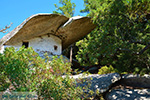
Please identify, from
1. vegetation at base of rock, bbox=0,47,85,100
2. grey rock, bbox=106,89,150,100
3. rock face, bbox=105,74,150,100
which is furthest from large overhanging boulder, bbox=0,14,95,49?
vegetation at base of rock, bbox=0,47,85,100

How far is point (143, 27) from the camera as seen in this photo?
8922mm

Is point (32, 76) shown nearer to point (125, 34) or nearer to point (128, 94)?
point (128, 94)

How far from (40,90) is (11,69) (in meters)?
0.90

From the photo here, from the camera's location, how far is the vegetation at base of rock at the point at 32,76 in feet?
11.2

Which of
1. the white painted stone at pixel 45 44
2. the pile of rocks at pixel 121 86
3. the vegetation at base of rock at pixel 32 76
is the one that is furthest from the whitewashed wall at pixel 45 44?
the vegetation at base of rock at pixel 32 76

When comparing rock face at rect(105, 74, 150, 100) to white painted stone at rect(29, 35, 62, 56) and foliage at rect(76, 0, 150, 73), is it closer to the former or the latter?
foliage at rect(76, 0, 150, 73)

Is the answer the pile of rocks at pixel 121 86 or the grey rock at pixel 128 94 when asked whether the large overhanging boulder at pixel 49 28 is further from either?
the grey rock at pixel 128 94

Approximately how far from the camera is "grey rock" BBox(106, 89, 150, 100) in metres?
6.63

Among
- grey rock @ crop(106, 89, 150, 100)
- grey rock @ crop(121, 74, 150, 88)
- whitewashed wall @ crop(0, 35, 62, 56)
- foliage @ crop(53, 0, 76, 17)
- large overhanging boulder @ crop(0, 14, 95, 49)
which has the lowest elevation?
grey rock @ crop(106, 89, 150, 100)

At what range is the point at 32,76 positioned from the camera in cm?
357

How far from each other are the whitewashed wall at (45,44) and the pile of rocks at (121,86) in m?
6.93

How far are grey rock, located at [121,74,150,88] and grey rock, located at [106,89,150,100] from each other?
2.57 ft

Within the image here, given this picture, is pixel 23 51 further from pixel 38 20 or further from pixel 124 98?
pixel 38 20

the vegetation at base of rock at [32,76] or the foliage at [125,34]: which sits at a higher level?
the foliage at [125,34]
